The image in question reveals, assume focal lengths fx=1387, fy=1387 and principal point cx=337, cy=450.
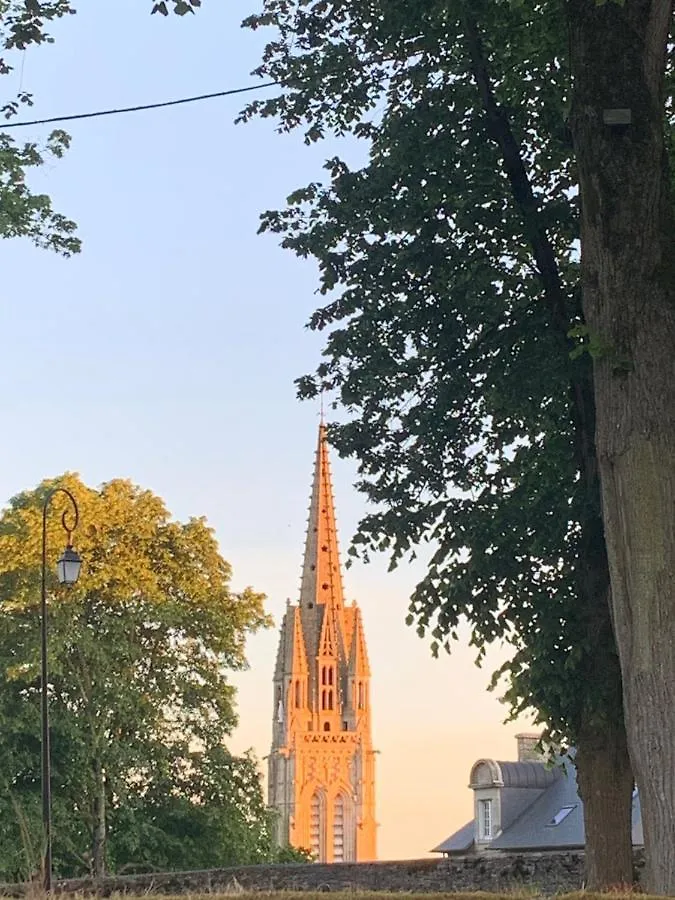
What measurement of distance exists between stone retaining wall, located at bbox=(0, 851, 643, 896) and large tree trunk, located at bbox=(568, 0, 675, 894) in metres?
7.17

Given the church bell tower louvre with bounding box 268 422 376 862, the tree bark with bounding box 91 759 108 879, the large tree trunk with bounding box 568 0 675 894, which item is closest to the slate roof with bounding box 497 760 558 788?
the tree bark with bounding box 91 759 108 879

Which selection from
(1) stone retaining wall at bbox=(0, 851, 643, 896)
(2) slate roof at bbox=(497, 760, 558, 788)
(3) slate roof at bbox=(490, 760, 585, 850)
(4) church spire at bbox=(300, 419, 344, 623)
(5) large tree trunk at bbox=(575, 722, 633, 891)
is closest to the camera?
(5) large tree trunk at bbox=(575, 722, 633, 891)

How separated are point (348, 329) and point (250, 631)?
25.1 metres

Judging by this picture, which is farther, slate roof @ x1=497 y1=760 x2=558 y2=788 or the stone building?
slate roof @ x1=497 y1=760 x2=558 y2=788

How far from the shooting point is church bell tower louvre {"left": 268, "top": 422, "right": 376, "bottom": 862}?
414 feet

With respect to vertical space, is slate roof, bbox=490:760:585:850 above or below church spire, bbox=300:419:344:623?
below

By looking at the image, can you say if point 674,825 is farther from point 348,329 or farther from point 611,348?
point 348,329

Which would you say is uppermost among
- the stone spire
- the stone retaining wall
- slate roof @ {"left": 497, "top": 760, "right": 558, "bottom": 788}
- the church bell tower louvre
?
the stone spire

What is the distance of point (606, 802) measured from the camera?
15.3m

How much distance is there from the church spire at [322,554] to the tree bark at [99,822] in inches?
3673

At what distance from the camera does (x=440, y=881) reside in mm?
19125

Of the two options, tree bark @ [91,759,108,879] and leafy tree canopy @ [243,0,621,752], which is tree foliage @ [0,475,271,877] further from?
leafy tree canopy @ [243,0,621,752]

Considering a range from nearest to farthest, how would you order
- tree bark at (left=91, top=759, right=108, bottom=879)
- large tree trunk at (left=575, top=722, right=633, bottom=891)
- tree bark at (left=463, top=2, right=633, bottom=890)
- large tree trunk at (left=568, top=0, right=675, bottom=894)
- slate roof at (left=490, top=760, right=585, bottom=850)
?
large tree trunk at (left=568, top=0, right=675, bottom=894), large tree trunk at (left=575, top=722, right=633, bottom=891), tree bark at (left=463, top=2, right=633, bottom=890), tree bark at (left=91, top=759, right=108, bottom=879), slate roof at (left=490, top=760, right=585, bottom=850)

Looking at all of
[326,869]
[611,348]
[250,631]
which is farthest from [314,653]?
[611,348]
